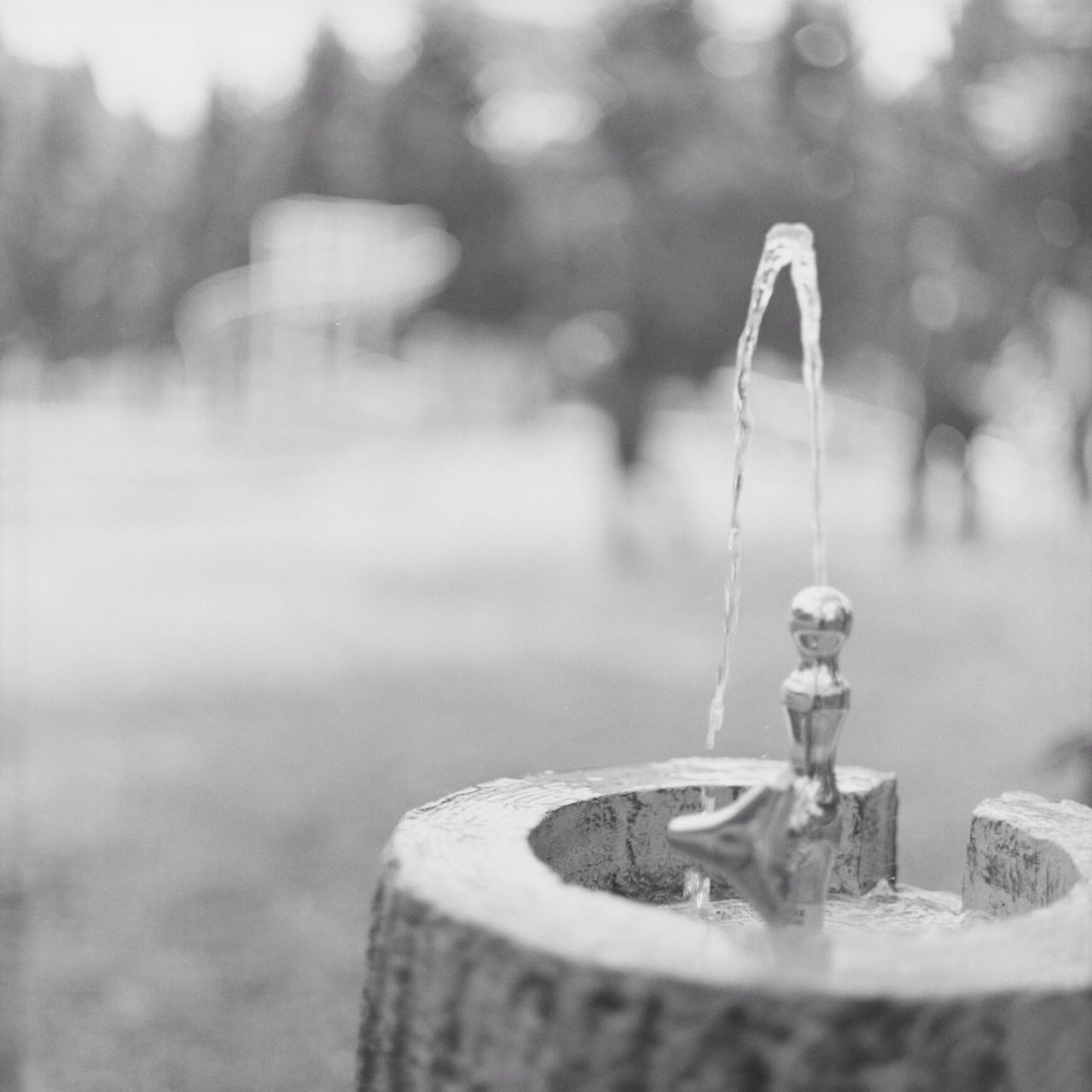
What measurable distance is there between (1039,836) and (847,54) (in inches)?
357

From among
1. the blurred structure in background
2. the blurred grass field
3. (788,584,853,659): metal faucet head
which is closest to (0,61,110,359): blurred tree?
the blurred grass field

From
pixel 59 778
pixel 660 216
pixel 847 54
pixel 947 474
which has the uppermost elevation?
pixel 847 54

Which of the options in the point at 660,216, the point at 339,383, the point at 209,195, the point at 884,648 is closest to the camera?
the point at 884,648

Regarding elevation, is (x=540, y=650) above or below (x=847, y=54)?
below

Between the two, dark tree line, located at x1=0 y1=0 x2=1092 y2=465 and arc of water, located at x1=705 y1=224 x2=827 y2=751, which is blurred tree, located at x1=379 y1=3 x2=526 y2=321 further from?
arc of water, located at x1=705 y1=224 x2=827 y2=751

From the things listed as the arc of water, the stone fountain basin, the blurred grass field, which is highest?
the arc of water

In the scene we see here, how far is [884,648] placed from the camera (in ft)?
26.7

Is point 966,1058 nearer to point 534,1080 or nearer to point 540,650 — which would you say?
point 534,1080

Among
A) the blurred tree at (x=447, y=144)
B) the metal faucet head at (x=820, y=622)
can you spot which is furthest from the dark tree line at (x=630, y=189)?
the metal faucet head at (x=820, y=622)

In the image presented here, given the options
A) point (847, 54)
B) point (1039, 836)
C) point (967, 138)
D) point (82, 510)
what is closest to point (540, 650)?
point (967, 138)

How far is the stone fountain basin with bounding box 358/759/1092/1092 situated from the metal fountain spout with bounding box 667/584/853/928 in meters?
0.11

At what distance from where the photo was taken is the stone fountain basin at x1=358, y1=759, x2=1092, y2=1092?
3.12ft

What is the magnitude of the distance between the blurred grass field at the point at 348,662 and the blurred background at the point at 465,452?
31 millimetres

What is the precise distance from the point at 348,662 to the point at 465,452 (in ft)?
19.6
